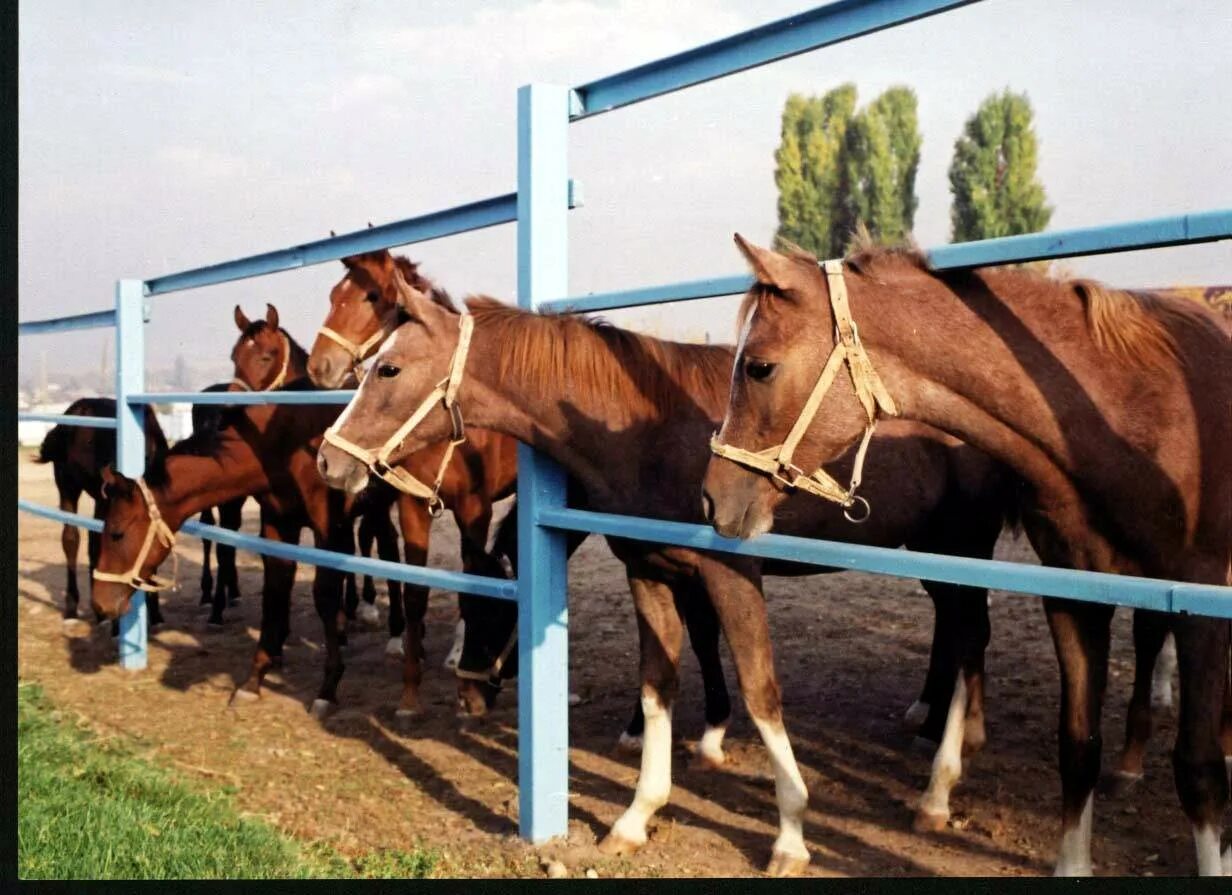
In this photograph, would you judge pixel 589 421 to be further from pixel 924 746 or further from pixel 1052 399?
pixel 924 746

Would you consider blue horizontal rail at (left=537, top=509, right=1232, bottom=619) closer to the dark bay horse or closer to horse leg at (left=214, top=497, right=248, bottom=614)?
horse leg at (left=214, top=497, right=248, bottom=614)

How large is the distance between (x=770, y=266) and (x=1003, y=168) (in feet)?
117

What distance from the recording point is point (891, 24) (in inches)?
108

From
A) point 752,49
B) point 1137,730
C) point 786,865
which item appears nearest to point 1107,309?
point 752,49

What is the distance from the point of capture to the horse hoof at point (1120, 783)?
4062 millimetres

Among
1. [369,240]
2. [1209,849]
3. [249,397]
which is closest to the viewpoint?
[1209,849]

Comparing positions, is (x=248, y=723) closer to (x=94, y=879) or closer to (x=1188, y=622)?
(x=94, y=879)

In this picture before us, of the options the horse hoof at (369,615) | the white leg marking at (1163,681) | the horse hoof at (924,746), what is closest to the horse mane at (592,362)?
the horse hoof at (924,746)

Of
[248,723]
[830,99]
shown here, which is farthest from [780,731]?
[830,99]

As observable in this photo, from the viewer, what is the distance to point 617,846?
369 centimetres

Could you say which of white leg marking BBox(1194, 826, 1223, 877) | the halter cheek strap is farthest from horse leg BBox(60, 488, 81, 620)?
white leg marking BBox(1194, 826, 1223, 877)

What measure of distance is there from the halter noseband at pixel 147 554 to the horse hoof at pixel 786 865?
361 cm

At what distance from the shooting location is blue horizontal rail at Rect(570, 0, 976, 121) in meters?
2.76

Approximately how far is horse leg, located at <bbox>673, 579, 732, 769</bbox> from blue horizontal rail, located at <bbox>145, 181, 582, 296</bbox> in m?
1.68
